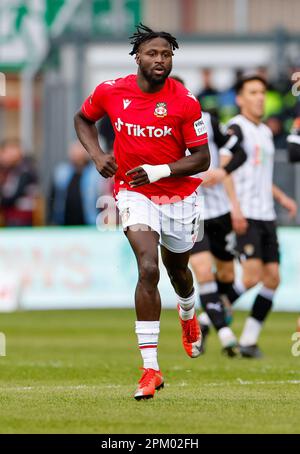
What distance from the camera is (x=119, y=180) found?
9.90 m

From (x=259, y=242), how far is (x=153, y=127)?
4.30 metres

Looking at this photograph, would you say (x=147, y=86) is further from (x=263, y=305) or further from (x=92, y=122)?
(x=263, y=305)

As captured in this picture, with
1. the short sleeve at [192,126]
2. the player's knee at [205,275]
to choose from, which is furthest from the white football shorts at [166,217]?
the player's knee at [205,275]

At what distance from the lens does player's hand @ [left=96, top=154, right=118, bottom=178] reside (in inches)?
379

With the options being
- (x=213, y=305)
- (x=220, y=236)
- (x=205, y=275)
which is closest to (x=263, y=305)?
(x=213, y=305)

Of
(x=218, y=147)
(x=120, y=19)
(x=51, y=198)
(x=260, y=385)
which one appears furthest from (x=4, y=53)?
(x=260, y=385)

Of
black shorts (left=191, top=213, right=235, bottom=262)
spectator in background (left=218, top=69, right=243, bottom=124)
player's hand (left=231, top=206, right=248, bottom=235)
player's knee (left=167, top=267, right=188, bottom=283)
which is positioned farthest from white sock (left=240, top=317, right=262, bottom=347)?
spectator in background (left=218, top=69, right=243, bottom=124)

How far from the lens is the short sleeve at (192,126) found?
965cm

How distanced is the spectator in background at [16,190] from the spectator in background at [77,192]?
731 mm

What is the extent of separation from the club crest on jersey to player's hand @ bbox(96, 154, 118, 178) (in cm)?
45

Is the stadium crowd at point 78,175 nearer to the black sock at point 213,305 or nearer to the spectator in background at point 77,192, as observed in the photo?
the spectator in background at point 77,192

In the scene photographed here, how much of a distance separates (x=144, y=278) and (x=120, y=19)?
62.7 feet

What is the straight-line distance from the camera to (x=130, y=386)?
1055 cm

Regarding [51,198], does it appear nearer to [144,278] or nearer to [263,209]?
[263,209]
